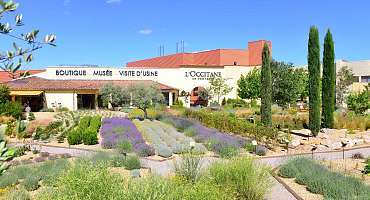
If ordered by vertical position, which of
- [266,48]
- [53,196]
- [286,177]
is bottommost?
[286,177]

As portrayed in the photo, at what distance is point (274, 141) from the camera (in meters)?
19.2

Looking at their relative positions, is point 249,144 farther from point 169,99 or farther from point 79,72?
point 79,72

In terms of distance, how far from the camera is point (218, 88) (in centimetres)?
4838

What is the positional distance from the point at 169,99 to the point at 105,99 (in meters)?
8.45

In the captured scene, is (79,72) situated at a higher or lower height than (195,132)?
higher

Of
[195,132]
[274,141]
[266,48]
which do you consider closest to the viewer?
[274,141]

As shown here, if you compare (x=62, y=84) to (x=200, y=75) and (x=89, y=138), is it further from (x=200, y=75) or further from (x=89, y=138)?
(x=89, y=138)

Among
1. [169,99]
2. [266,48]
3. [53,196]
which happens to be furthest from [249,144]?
[169,99]

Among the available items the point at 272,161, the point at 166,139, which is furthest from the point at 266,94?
the point at 272,161

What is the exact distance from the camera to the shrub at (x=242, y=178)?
317 inches

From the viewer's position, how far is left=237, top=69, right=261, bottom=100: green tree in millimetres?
46987

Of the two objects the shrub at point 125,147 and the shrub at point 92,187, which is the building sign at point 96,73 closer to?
the shrub at point 125,147

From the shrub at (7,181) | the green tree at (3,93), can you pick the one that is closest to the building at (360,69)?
the green tree at (3,93)

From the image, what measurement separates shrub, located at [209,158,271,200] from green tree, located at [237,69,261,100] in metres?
38.2
